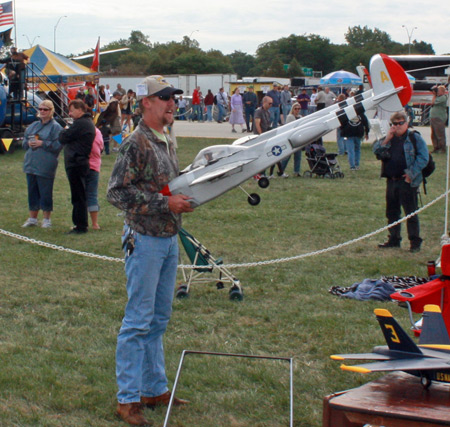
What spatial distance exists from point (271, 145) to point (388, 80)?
7.28 feet

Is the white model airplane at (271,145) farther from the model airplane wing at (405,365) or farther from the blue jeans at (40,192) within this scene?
the blue jeans at (40,192)

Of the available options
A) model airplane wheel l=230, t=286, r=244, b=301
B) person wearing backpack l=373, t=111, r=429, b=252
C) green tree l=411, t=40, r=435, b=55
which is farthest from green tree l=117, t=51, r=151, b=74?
model airplane wheel l=230, t=286, r=244, b=301

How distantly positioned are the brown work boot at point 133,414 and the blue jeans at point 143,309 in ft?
0.11

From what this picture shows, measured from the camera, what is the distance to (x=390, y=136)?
927 cm

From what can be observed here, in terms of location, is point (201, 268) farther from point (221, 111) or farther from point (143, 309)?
point (221, 111)

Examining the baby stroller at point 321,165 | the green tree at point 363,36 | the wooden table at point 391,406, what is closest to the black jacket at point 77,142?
the wooden table at point 391,406

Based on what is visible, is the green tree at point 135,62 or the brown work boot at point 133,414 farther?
the green tree at point 135,62

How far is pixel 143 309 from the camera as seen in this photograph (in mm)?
4016

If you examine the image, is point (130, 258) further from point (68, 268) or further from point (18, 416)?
point (68, 268)

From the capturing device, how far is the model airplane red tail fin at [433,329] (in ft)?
12.3

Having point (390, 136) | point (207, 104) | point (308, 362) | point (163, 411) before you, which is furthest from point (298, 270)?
point (207, 104)

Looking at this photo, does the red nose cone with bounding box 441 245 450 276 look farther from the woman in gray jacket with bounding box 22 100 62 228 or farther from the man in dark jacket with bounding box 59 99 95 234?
the woman in gray jacket with bounding box 22 100 62 228

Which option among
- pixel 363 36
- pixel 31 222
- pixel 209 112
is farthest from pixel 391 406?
pixel 363 36

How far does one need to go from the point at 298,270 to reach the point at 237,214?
12.3ft
